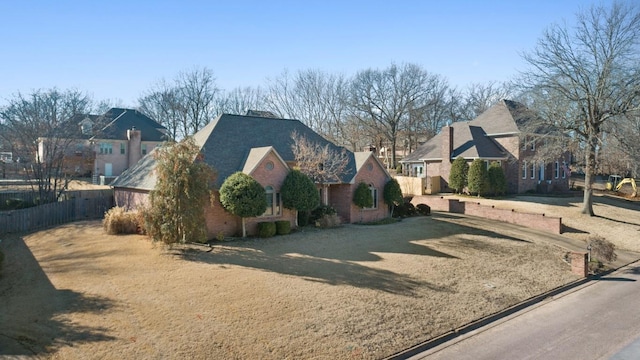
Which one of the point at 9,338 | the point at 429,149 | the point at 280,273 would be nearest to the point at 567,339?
the point at 280,273

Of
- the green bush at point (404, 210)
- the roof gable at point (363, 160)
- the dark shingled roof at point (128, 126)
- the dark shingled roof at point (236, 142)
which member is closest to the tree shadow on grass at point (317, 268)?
the dark shingled roof at point (236, 142)

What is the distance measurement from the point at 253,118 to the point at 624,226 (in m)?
28.0

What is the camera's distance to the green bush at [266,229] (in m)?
22.2

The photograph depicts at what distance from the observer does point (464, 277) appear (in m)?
17.2

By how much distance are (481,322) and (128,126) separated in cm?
5043

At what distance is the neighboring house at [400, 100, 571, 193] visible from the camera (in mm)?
40469

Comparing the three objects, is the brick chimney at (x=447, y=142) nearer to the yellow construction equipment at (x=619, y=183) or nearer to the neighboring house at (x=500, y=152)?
the neighboring house at (x=500, y=152)

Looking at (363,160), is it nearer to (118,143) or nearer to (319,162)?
(319,162)

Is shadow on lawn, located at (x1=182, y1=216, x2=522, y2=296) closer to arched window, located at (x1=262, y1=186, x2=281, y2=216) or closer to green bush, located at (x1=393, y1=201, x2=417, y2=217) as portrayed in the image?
arched window, located at (x1=262, y1=186, x2=281, y2=216)

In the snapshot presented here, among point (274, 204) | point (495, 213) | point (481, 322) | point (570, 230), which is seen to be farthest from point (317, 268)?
point (570, 230)

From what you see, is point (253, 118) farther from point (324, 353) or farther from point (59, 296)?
point (324, 353)

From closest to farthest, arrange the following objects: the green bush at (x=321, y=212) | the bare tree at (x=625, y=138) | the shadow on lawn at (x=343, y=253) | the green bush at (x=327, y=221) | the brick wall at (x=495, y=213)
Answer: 1. the shadow on lawn at (x=343, y=253)
2. the green bush at (x=327, y=221)
3. the green bush at (x=321, y=212)
4. the brick wall at (x=495, y=213)
5. the bare tree at (x=625, y=138)

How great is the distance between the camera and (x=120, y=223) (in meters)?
22.9

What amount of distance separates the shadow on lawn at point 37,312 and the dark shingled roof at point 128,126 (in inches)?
1460
